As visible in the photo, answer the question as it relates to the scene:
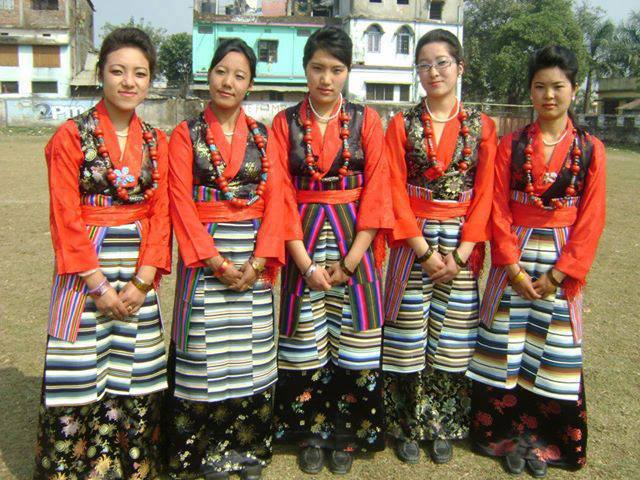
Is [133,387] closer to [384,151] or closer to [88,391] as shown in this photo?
[88,391]

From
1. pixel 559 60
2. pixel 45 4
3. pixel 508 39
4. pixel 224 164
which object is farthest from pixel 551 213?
pixel 45 4

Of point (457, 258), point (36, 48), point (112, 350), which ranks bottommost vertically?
point (112, 350)

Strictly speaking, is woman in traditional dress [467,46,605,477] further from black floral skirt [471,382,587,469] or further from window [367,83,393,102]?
window [367,83,393,102]

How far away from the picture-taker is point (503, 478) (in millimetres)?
3086

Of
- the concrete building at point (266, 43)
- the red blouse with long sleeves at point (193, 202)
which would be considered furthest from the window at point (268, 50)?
the red blouse with long sleeves at point (193, 202)

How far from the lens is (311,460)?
3.17 m

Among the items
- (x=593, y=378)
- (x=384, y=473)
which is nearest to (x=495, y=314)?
(x=384, y=473)

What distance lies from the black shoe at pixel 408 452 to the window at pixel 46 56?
3262 cm

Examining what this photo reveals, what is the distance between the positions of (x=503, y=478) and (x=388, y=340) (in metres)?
0.90

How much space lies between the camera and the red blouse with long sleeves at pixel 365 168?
9.93 feet

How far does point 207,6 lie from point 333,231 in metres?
32.5

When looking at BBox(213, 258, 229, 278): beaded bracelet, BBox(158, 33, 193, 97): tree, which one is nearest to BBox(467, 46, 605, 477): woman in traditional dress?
BBox(213, 258, 229, 278): beaded bracelet

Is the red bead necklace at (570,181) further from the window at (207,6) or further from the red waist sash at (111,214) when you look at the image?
the window at (207,6)

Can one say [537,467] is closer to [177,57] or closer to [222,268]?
[222,268]
